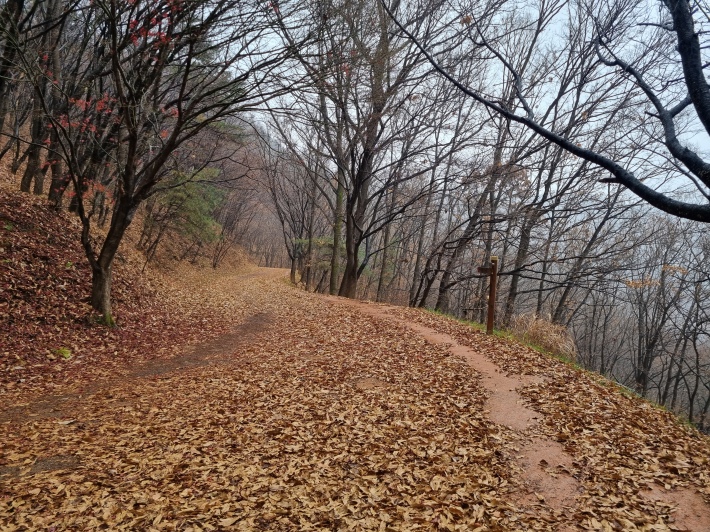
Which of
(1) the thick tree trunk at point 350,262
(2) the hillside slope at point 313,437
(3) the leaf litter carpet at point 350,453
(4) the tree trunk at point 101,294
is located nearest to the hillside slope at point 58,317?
(2) the hillside slope at point 313,437

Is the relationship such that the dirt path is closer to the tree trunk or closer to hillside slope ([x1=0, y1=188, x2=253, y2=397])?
hillside slope ([x1=0, y1=188, x2=253, y2=397])

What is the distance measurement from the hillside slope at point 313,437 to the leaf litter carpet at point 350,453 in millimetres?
19

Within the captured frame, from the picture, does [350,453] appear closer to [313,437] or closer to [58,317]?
[313,437]

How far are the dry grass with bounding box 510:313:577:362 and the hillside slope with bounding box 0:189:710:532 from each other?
192 centimetres

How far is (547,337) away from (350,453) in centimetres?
716

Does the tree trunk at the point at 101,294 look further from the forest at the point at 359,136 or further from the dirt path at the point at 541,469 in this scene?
the dirt path at the point at 541,469

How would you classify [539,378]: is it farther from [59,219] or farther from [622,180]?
[59,219]

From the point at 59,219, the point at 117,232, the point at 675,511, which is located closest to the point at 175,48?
the point at 117,232

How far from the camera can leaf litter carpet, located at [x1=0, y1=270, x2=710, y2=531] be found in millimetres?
3012

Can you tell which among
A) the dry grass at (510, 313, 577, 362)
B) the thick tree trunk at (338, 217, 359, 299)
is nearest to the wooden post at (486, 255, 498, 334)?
the dry grass at (510, 313, 577, 362)

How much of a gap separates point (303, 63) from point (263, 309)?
27.9 feet

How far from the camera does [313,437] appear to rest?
4.30 m

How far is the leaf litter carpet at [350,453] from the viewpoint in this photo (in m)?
3.01

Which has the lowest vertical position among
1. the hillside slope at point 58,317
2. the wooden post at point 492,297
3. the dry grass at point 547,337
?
the hillside slope at point 58,317
